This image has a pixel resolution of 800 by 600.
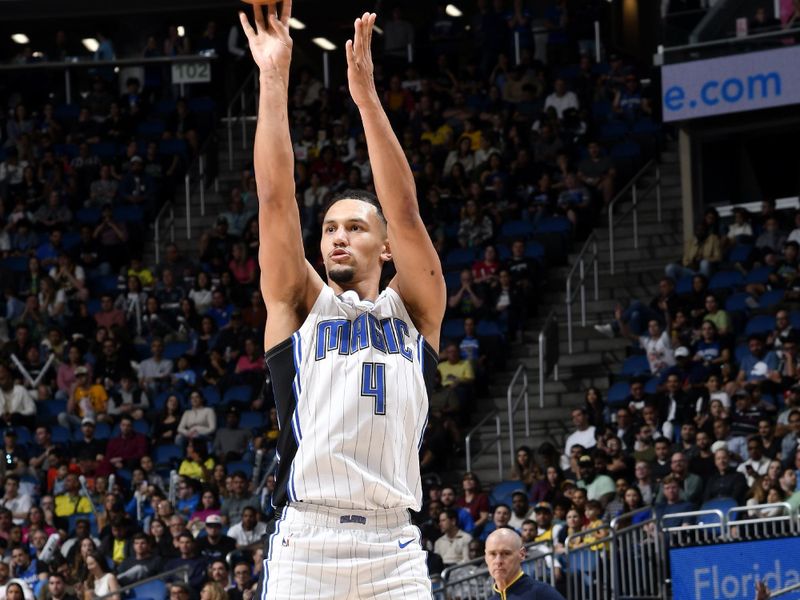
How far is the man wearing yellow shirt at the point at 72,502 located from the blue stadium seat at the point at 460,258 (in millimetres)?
5508

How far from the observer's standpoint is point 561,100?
23.5 metres

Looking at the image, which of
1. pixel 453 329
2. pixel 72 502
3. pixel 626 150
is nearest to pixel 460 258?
pixel 453 329

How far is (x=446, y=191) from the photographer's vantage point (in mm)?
22625

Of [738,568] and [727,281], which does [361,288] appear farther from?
[727,281]

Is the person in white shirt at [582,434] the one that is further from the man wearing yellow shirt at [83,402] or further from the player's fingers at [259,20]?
the player's fingers at [259,20]

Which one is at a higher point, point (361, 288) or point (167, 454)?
point (361, 288)

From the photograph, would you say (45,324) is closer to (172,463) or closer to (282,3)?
(172,463)

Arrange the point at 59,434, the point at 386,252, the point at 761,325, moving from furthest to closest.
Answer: the point at 59,434 → the point at 761,325 → the point at 386,252

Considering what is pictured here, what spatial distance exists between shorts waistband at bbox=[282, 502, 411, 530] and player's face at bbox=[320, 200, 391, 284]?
79 cm

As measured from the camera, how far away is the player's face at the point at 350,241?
5531 mm

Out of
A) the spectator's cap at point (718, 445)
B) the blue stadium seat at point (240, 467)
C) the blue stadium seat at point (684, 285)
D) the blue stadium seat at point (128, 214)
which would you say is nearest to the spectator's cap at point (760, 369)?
the spectator's cap at point (718, 445)

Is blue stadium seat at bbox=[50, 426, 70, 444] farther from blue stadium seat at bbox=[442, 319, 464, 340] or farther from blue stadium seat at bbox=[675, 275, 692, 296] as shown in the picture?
blue stadium seat at bbox=[675, 275, 692, 296]

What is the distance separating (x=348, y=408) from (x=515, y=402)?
1492 centimetres

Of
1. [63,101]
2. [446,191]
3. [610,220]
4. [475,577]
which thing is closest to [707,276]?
[610,220]
